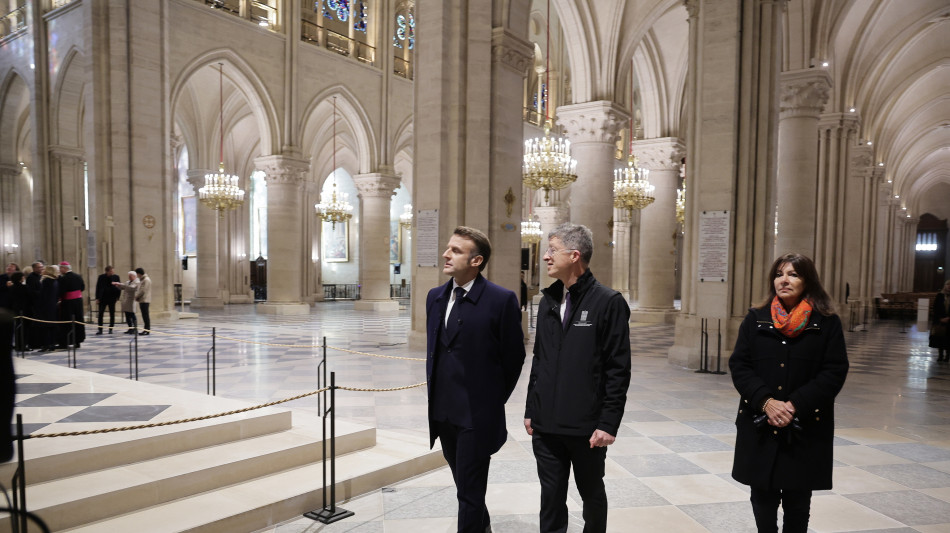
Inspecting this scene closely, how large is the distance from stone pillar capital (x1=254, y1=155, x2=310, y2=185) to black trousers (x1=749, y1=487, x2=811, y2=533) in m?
19.5

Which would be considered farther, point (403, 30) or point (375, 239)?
point (403, 30)

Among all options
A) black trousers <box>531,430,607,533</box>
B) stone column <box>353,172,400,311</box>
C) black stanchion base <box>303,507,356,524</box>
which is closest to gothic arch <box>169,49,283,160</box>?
stone column <box>353,172,400,311</box>

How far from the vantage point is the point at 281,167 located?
20.6 meters

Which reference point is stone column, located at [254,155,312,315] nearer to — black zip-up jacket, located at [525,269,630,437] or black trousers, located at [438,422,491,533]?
black trousers, located at [438,422,491,533]

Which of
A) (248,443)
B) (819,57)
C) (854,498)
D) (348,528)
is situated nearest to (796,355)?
(854,498)

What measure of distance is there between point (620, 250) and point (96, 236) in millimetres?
26212

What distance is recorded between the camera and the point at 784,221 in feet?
47.5

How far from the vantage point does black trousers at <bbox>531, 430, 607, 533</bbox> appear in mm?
2863

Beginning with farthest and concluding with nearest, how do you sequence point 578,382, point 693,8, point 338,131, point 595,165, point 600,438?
point 338,131, point 595,165, point 693,8, point 578,382, point 600,438

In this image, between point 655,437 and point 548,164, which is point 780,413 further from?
point 548,164

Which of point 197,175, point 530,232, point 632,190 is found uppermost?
point 197,175

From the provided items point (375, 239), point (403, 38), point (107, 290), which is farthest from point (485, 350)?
point (403, 38)

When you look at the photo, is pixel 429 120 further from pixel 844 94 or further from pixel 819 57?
pixel 844 94

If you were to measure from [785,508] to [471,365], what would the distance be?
5.46 feet
